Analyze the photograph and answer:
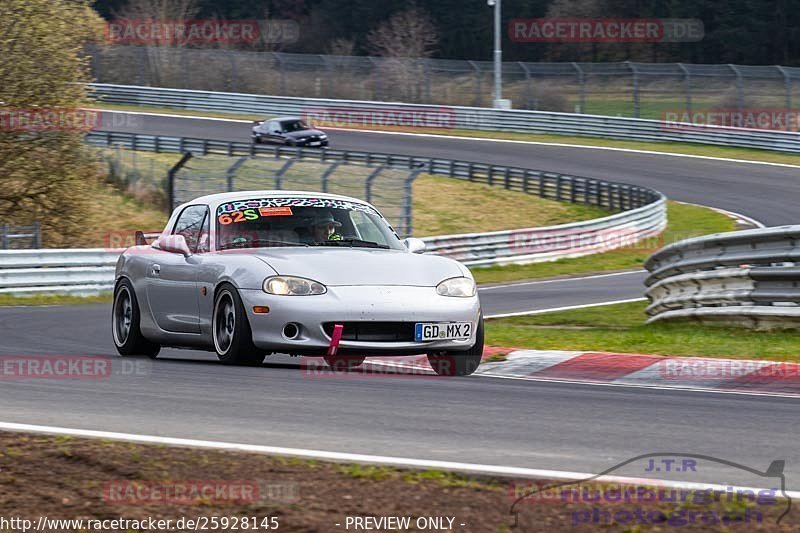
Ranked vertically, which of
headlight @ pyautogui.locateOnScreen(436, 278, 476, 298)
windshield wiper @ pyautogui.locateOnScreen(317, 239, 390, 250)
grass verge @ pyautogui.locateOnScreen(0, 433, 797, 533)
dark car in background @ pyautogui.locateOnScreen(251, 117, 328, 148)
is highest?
grass verge @ pyautogui.locateOnScreen(0, 433, 797, 533)

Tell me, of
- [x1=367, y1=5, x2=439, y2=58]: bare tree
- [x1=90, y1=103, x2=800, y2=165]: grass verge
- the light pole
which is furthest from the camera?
[x1=367, y1=5, x2=439, y2=58]: bare tree

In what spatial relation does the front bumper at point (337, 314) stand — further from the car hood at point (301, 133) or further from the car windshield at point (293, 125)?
the car windshield at point (293, 125)

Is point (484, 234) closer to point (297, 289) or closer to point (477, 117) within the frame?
point (297, 289)

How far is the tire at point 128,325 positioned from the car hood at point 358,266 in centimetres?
183

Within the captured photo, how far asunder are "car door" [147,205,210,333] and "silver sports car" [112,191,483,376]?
0.01 metres

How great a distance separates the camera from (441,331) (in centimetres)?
948

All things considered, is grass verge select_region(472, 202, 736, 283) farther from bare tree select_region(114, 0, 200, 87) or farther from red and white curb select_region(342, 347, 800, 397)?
bare tree select_region(114, 0, 200, 87)

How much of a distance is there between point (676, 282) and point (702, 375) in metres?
4.78

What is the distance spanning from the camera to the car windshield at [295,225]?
34.1ft

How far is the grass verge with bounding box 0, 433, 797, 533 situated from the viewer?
486 cm

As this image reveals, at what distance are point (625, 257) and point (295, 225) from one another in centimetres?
2182

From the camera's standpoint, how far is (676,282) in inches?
561

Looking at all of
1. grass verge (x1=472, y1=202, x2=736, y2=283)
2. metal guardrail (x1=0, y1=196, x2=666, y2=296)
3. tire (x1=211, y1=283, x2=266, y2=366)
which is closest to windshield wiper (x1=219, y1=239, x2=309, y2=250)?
tire (x1=211, y1=283, x2=266, y2=366)

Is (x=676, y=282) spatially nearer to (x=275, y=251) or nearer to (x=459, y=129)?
(x=275, y=251)
